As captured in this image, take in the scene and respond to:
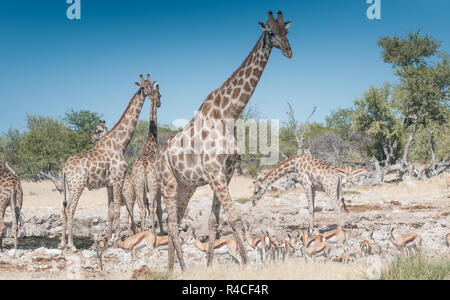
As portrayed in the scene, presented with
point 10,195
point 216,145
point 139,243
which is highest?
point 216,145

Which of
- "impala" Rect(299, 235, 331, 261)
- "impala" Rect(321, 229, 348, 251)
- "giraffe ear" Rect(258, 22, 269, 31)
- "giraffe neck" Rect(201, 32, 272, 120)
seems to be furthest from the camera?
"impala" Rect(321, 229, 348, 251)

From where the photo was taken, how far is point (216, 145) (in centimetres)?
618

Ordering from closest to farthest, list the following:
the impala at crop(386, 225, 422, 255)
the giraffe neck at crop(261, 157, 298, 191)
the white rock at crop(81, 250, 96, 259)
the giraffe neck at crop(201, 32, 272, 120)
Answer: the giraffe neck at crop(201, 32, 272, 120)
the impala at crop(386, 225, 422, 255)
the white rock at crop(81, 250, 96, 259)
the giraffe neck at crop(261, 157, 298, 191)

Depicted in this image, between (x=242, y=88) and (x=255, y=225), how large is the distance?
296 inches

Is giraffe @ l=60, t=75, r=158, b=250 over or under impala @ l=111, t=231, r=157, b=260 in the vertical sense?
over

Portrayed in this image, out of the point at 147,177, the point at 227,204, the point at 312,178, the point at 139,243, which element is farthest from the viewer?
Answer: the point at 312,178

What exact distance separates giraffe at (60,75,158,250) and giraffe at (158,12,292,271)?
13.2ft

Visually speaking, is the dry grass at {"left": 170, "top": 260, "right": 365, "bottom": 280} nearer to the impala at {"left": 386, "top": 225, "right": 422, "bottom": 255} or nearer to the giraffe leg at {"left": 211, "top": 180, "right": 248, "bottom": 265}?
the giraffe leg at {"left": 211, "top": 180, "right": 248, "bottom": 265}

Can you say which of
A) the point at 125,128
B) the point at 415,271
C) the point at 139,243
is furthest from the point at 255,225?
the point at 415,271

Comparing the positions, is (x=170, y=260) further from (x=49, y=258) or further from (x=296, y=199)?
(x=296, y=199)

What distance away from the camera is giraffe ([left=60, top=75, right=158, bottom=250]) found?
1034 centimetres

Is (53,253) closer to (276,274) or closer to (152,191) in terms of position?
(152,191)

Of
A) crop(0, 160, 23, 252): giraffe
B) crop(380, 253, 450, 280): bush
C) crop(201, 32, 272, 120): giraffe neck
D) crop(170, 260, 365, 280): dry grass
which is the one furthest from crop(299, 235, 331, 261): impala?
crop(0, 160, 23, 252): giraffe
